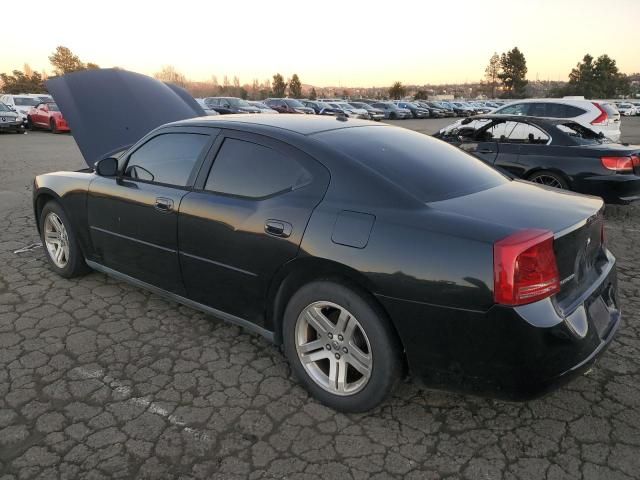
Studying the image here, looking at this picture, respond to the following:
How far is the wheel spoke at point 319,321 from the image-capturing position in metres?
2.65

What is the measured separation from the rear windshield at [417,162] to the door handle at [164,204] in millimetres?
1120

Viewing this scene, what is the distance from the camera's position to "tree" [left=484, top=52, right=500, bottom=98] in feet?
276

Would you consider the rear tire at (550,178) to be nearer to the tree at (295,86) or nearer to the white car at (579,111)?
the white car at (579,111)

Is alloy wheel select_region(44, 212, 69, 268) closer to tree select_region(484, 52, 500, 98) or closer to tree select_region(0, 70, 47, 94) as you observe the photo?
tree select_region(0, 70, 47, 94)

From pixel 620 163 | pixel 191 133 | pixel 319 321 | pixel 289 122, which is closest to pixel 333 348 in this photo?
pixel 319 321

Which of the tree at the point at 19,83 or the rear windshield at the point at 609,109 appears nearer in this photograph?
the rear windshield at the point at 609,109

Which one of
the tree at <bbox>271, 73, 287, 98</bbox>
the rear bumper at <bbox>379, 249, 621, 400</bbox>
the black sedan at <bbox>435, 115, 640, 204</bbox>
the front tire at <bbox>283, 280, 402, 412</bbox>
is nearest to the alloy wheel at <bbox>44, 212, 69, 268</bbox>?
Result: the front tire at <bbox>283, 280, 402, 412</bbox>

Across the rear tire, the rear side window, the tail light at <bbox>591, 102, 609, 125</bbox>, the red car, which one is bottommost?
the red car

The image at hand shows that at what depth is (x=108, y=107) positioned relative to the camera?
5836 mm

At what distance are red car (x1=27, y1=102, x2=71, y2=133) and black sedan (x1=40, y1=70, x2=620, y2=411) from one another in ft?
64.9

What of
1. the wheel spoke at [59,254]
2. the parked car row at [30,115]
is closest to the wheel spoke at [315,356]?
the wheel spoke at [59,254]

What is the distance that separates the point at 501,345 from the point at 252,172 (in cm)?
Result: 171

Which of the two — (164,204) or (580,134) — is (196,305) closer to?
(164,204)

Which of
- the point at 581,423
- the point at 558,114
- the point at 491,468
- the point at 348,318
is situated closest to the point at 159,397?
the point at 348,318
